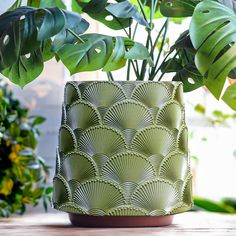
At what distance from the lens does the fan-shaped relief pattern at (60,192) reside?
3.16 feet

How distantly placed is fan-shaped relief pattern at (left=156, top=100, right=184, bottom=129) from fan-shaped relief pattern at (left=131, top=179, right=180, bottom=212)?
10 cm

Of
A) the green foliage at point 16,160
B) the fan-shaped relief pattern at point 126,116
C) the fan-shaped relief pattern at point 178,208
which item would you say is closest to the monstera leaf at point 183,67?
the fan-shaped relief pattern at point 126,116

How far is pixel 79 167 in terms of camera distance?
0.95 metres

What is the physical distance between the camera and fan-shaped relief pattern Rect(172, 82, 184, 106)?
3.28ft

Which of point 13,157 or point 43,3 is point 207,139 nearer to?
point 13,157

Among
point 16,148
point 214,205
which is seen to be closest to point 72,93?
point 16,148

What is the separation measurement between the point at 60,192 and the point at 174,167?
20cm

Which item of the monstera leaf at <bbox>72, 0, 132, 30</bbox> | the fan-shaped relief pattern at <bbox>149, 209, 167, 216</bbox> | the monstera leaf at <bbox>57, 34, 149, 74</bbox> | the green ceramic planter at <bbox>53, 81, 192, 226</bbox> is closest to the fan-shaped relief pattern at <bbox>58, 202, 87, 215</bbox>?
the green ceramic planter at <bbox>53, 81, 192, 226</bbox>

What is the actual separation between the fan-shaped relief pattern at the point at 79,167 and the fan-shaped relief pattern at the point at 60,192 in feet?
0.04

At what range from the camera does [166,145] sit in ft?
3.18

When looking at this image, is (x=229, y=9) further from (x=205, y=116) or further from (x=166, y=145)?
(x=205, y=116)

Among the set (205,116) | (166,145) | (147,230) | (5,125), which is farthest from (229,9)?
(205,116)

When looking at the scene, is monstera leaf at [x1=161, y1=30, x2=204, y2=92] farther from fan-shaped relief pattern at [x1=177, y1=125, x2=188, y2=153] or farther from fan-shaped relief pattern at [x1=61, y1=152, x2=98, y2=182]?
fan-shaped relief pattern at [x1=61, y1=152, x2=98, y2=182]

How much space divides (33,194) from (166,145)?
20.5 inches
